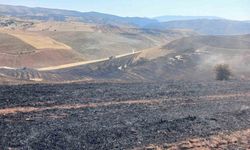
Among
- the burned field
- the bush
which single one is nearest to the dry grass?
the burned field

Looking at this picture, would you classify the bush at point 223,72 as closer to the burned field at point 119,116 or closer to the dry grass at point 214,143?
the burned field at point 119,116

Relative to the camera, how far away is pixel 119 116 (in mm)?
32031

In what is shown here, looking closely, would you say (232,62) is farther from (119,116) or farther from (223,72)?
(119,116)

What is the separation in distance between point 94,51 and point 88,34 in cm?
2933

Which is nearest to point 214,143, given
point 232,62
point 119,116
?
point 119,116

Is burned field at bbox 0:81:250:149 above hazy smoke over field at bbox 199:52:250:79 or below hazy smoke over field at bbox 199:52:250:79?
above

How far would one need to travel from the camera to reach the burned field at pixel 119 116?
85.0 feet

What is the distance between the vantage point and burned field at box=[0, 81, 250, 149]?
1020 inches

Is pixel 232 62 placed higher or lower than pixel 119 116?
lower

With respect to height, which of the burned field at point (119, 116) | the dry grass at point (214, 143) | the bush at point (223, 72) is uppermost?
the dry grass at point (214, 143)

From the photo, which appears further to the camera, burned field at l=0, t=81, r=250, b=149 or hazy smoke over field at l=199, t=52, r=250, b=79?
hazy smoke over field at l=199, t=52, r=250, b=79

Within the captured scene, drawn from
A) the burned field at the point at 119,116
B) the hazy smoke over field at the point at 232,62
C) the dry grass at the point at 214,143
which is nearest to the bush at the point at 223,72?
the hazy smoke over field at the point at 232,62

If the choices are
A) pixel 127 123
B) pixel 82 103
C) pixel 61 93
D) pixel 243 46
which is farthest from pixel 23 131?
pixel 243 46

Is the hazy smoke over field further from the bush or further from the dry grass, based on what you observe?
the dry grass
